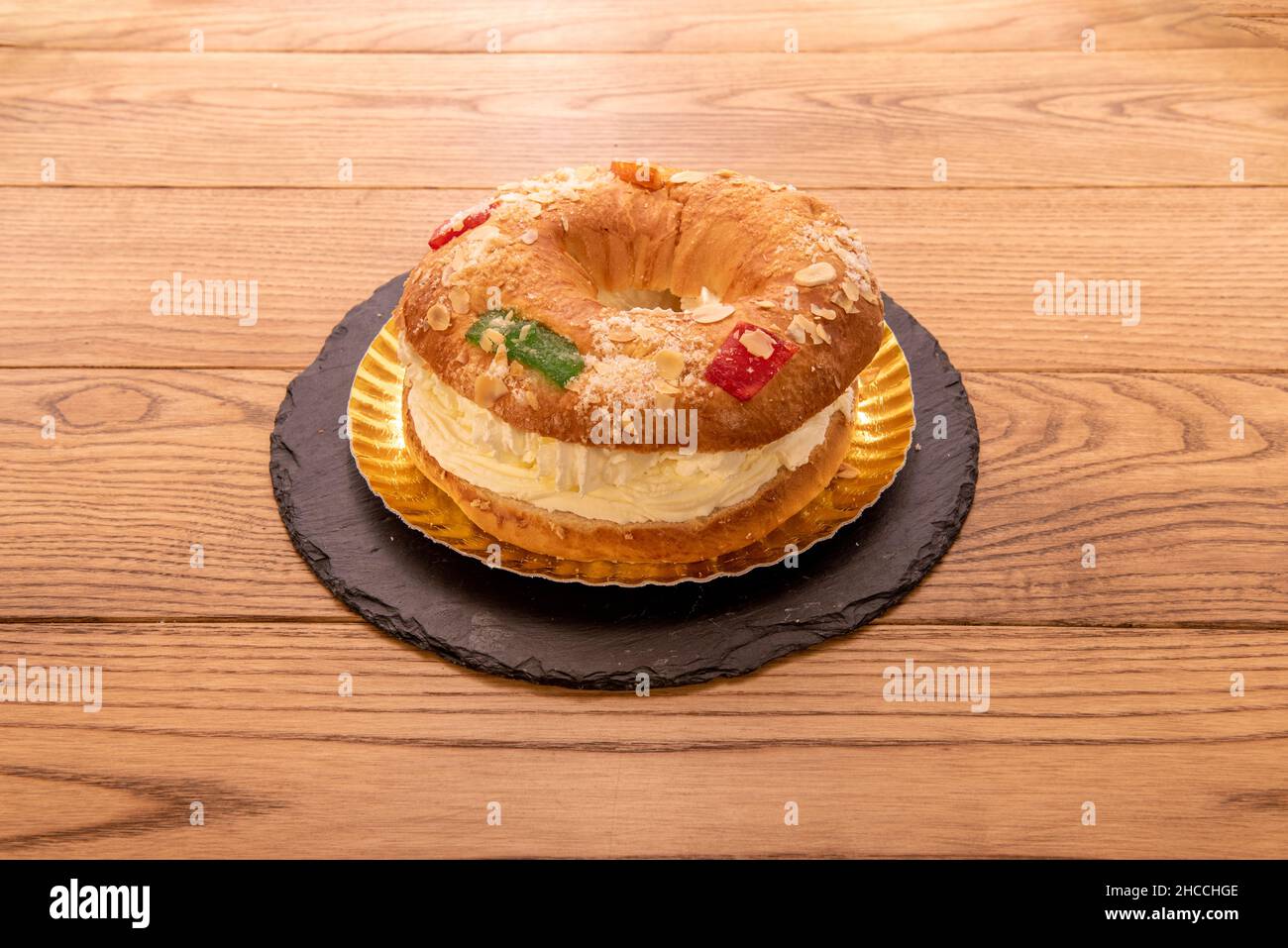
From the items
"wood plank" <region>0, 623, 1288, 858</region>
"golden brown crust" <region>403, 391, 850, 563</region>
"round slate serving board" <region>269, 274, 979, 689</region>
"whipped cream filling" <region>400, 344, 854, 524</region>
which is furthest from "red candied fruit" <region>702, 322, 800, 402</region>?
"wood plank" <region>0, 623, 1288, 858</region>

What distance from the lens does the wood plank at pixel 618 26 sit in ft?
11.3

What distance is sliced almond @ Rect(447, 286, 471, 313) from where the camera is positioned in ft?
6.86

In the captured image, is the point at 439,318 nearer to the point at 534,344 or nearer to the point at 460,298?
the point at 460,298

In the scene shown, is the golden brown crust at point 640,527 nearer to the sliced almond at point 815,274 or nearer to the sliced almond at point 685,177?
the sliced almond at point 815,274

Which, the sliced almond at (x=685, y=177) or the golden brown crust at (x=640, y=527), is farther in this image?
the sliced almond at (x=685, y=177)

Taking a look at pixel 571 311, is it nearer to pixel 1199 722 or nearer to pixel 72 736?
pixel 72 736

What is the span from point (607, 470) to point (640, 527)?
106 millimetres

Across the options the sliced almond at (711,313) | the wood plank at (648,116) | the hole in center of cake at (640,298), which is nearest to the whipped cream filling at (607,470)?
the sliced almond at (711,313)

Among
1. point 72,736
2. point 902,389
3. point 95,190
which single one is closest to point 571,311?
point 902,389

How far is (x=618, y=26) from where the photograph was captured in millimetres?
3529

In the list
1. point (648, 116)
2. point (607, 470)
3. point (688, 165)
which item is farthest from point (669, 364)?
point (648, 116)

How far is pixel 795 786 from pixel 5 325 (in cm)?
182

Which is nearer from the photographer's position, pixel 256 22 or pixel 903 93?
pixel 903 93

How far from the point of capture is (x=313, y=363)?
2.52 m
